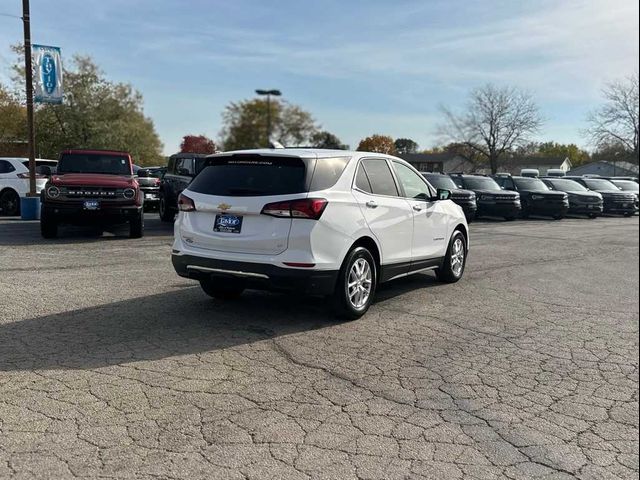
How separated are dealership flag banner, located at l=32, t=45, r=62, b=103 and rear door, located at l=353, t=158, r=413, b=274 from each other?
1388 cm

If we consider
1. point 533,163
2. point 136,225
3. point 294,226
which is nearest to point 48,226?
point 136,225

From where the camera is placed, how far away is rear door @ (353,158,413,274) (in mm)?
6262

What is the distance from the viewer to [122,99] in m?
41.8

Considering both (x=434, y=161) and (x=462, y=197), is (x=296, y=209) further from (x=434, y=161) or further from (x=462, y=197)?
(x=434, y=161)

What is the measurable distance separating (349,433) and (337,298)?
2.43m

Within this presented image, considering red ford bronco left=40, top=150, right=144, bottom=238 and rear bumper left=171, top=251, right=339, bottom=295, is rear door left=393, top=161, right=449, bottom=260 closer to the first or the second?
rear bumper left=171, top=251, right=339, bottom=295

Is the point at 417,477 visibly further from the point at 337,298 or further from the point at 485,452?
the point at 337,298

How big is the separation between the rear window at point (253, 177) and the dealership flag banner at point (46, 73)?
43.9ft

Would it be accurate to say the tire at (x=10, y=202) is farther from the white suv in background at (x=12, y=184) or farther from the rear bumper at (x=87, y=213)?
the rear bumper at (x=87, y=213)

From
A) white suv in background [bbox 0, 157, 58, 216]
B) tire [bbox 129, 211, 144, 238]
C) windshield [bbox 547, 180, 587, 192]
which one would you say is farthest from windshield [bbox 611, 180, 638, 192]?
white suv in background [bbox 0, 157, 58, 216]

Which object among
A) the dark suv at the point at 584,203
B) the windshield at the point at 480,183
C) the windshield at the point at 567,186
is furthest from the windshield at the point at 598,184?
the windshield at the point at 480,183

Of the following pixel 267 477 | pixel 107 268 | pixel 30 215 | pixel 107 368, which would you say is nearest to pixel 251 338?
pixel 107 368

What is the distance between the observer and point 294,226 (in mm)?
5484

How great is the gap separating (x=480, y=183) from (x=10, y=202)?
16387 mm
